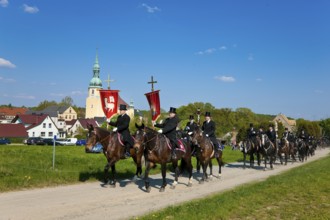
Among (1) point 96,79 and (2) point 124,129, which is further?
(1) point 96,79

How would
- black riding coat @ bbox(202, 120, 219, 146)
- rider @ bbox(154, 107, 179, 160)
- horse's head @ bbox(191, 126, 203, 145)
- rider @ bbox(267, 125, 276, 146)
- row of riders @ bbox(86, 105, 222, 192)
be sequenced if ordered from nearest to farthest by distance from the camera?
row of riders @ bbox(86, 105, 222, 192), rider @ bbox(154, 107, 179, 160), horse's head @ bbox(191, 126, 203, 145), black riding coat @ bbox(202, 120, 219, 146), rider @ bbox(267, 125, 276, 146)

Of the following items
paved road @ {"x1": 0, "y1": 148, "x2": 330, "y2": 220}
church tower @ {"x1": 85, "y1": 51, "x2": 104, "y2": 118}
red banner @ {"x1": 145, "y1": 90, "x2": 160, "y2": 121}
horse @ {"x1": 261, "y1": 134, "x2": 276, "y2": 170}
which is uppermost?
church tower @ {"x1": 85, "y1": 51, "x2": 104, "y2": 118}

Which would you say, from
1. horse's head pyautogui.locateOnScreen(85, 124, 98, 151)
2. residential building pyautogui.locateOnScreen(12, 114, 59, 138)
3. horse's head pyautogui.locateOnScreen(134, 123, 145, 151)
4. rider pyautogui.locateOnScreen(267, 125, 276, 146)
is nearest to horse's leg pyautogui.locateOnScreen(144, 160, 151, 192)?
horse's head pyautogui.locateOnScreen(134, 123, 145, 151)

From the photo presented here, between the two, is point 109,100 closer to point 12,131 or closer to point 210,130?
point 210,130

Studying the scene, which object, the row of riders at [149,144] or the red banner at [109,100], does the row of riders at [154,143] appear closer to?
the row of riders at [149,144]

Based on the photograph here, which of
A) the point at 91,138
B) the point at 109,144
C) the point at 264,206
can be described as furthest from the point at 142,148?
the point at 264,206

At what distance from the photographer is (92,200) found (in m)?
10.3

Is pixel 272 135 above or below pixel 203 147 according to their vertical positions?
above

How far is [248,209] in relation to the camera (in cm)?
894

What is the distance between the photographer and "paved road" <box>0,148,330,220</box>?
8.60 meters

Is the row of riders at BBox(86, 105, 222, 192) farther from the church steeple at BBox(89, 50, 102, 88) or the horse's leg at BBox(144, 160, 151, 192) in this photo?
the church steeple at BBox(89, 50, 102, 88)

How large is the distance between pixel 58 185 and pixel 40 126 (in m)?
86.2

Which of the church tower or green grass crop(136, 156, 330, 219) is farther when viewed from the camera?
the church tower

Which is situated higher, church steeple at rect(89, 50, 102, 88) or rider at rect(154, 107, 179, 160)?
church steeple at rect(89, 50, 102, 88)
